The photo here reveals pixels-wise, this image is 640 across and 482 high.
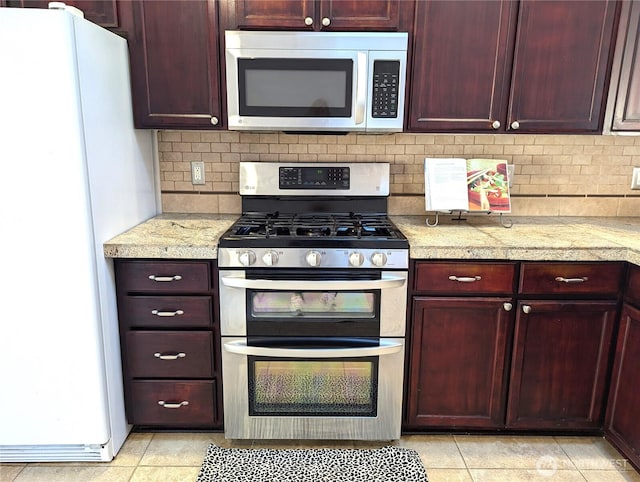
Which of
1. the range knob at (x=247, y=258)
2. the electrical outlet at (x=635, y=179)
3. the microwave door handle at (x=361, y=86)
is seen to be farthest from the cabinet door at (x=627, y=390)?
the range knob at (x=247, y=258)

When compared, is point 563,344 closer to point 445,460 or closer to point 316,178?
point 445,460

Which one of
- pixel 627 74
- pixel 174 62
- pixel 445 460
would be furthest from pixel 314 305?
pixel 627 74

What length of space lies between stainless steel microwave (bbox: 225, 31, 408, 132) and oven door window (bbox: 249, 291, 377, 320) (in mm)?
737

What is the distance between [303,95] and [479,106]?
2.61 feet

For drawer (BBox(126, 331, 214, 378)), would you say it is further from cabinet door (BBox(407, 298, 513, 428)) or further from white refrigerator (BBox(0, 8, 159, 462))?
cabinet door (BBox(407, 298, 513, 428))

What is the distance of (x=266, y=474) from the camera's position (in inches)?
70.1

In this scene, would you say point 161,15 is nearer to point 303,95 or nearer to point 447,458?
point 303,95

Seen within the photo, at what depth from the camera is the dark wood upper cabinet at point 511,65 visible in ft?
6.27

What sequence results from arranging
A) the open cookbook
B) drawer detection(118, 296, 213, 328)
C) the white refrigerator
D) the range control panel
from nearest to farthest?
1. the white refrigerator
2. drawer detection(118, 296, 213, 328)
3. the open cookbook
4. the range control panel

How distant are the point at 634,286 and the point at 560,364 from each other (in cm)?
43

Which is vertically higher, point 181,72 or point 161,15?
point 161,15

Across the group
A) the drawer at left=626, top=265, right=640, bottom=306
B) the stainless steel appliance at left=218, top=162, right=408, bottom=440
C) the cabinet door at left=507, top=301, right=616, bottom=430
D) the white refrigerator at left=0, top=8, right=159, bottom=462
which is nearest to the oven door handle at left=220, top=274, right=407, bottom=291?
the stainless steel appliance at left=218, top=162, right=408, bottom=440

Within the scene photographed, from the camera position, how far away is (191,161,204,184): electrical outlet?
2.35 m

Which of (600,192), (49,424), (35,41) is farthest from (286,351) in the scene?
(600,192)
